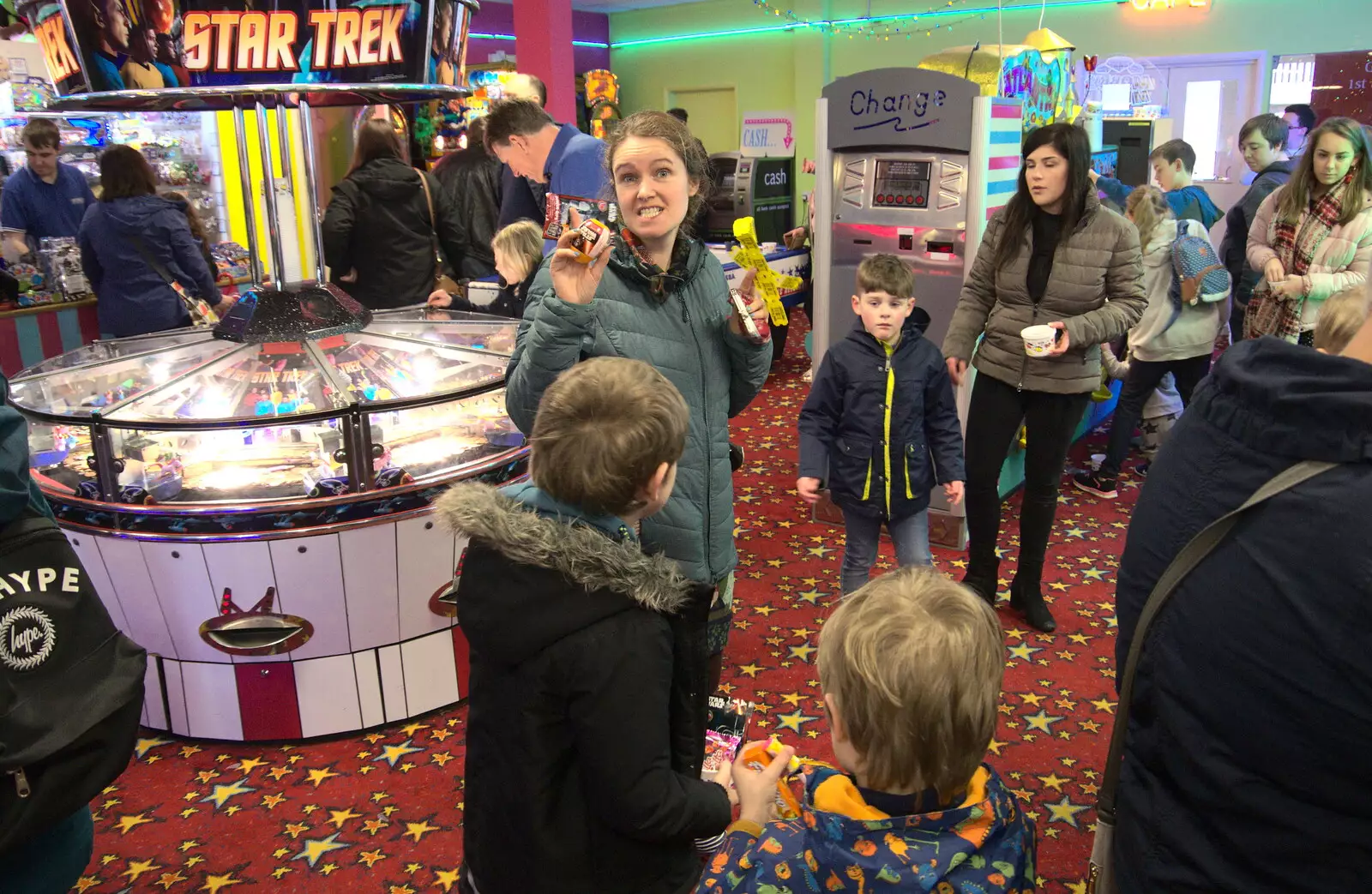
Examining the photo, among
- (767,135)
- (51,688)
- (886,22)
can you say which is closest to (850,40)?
(886,22)

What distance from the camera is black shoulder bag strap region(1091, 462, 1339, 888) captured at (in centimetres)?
107

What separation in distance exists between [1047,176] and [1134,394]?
2264mm

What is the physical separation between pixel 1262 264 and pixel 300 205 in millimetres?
4029

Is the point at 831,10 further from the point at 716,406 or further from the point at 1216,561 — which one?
the point at 1216,561

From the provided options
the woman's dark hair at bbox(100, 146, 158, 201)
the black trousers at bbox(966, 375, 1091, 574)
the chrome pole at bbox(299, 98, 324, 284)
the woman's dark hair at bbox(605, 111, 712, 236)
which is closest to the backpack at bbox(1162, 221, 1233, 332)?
the black trousers at bbox(966, 375, 1091, 574)

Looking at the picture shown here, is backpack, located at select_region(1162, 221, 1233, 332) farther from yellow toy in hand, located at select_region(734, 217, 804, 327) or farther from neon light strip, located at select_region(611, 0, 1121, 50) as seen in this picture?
neon light strip, located at select_region(611, 0, 1121, 50)

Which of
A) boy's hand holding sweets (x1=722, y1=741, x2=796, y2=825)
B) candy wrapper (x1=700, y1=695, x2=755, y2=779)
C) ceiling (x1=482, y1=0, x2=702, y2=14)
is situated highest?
ceiling (x1=482, y1=0, x2=702, y2=14)

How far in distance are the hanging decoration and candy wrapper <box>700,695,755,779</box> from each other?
1192cm

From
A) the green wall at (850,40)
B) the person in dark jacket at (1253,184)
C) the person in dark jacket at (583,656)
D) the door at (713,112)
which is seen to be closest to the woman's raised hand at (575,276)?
the person in dark jacket at (583,656)

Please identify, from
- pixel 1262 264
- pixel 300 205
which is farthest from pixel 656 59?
pixel 300 205

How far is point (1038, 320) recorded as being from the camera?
11.2 feet

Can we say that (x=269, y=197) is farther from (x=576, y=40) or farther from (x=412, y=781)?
(x=576, y=40)

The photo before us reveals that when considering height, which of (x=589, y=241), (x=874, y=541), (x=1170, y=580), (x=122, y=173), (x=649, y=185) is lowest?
(x=874, y=541)

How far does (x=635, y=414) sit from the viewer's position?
1.49 metres
